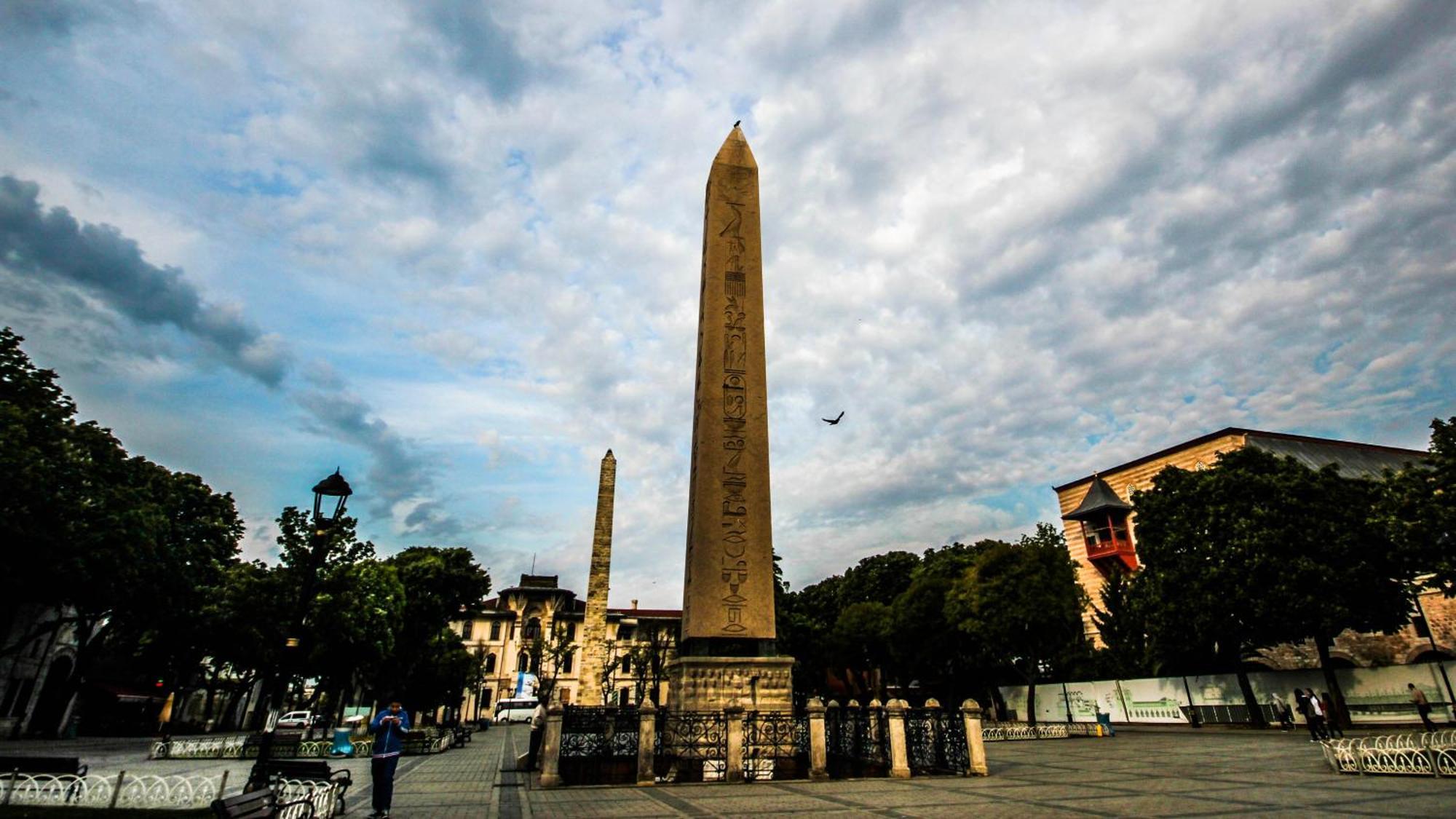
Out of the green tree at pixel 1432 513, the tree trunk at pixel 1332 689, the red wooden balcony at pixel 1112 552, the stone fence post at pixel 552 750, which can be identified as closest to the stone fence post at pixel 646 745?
the stone fence post at pixel 552 750

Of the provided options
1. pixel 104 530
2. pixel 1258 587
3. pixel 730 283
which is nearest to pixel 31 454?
pixel 104 530

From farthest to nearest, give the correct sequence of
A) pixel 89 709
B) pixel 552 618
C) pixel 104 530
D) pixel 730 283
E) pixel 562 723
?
pixel 552 618
pixel 89 709
pixel 104 530
pixel 730 283
pixel 562 723

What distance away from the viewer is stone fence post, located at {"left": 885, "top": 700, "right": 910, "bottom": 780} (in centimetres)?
1248

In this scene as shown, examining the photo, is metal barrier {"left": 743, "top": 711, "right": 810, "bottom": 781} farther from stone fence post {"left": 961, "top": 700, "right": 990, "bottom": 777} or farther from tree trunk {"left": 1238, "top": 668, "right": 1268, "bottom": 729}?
tree trunk {"left": 1238, "top": 668, "right": 1268, "bottom": 729}

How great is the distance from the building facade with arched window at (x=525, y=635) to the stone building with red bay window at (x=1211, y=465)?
3183 centimetres

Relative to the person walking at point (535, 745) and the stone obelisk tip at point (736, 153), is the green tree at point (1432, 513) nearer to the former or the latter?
the stone obelisk tip at point (736, 153)

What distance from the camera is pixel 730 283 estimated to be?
14.6m

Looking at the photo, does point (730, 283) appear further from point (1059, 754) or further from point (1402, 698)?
point (1402, 698)

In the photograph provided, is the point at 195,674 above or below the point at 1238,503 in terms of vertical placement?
below

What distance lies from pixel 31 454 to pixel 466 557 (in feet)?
67.5

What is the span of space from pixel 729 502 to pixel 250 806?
26.9 ft

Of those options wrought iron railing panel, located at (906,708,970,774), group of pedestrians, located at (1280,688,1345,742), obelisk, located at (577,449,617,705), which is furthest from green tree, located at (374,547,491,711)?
group of pedestrians, located at (1280,688,1345,742)

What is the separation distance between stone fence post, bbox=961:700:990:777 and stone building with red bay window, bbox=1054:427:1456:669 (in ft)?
72.6

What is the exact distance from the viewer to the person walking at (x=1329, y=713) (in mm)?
21300
